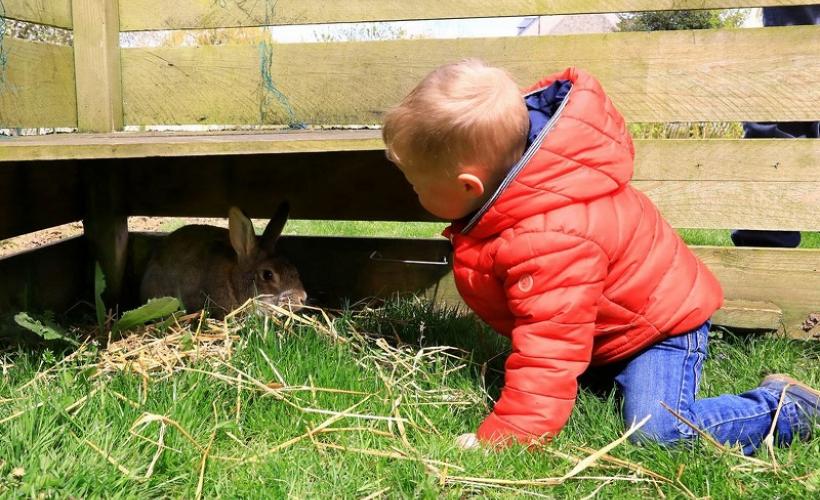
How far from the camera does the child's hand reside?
196 cm

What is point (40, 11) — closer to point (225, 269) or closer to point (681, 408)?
point (225, 269)

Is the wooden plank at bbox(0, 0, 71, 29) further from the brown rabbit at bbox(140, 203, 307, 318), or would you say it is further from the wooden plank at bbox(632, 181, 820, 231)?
the wooden plank at bbox(632, 181, 820, 231)

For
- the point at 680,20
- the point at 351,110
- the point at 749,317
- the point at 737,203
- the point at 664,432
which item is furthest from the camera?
the point at 680,20

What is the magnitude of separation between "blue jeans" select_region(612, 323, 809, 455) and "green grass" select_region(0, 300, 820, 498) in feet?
0.29

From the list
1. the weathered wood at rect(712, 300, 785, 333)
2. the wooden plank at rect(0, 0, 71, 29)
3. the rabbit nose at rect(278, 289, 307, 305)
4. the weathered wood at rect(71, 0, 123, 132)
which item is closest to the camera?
the weathered wood at rect(712, 300, 785, 333)

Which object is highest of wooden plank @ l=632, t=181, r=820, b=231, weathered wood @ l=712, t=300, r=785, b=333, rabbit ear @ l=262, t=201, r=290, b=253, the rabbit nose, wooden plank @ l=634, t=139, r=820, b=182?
wooden plank @ l=634, t=139, r=820, b=182

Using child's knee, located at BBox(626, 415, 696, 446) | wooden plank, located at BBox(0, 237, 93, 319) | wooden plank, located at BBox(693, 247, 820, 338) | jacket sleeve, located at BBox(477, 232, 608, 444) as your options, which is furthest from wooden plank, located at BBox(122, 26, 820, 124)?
child's knee, located at BBox(626, 415, 696, 446)

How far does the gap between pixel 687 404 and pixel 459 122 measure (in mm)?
1078

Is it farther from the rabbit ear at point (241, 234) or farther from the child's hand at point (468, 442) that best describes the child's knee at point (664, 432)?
the rabbit ear at point (241, 234)

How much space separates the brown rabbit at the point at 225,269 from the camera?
11.0 ft

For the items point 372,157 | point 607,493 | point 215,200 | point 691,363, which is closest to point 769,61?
point 691,363

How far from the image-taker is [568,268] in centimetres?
202

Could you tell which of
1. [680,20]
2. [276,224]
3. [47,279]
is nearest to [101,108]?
[47,279]

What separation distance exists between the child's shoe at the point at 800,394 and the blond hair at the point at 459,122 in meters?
1.09
